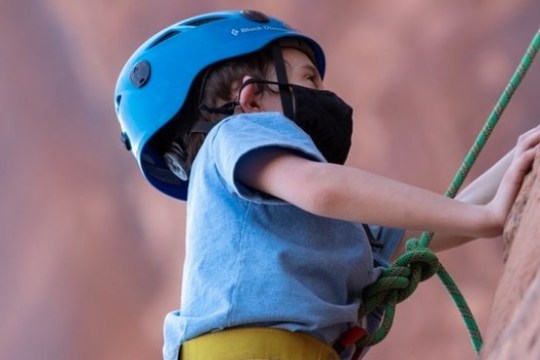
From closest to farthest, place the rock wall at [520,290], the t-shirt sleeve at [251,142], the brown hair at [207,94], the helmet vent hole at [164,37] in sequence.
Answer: the rock wall at [520,290] < the t-shirt sleeve at [251,142] < the brown hair at [207,94] < the helmet vent hole at [164,37]

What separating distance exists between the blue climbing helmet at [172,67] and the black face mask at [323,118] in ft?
0.37

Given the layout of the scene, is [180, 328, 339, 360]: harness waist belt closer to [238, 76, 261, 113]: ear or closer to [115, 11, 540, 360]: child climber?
[115, 11, 540, 360]: child climber

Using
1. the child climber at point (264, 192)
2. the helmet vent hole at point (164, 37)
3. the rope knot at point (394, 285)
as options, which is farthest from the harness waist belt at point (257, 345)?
the helmet vent hole at point (164, 37)

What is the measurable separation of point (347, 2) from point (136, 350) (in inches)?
36.2

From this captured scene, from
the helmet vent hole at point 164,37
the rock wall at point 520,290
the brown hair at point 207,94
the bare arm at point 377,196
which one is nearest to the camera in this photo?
the rock wall at point 520,290

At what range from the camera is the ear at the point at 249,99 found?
1219 millimetres

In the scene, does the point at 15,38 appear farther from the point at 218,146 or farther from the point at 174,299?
the point at 218,146

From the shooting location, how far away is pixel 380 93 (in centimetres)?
222

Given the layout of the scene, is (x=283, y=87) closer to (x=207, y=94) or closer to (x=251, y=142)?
(x=207, y=94)

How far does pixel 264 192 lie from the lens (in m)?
1.00

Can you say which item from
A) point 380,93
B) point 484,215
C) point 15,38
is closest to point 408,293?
point 484,215

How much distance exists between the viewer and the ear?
122 centimetres

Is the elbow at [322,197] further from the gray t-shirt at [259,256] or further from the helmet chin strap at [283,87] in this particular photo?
the helmet chin strap at [283,87]

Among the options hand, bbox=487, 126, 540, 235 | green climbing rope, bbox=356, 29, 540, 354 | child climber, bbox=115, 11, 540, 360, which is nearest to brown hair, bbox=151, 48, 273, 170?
child climber, bbox=115, 11, 540, 360
